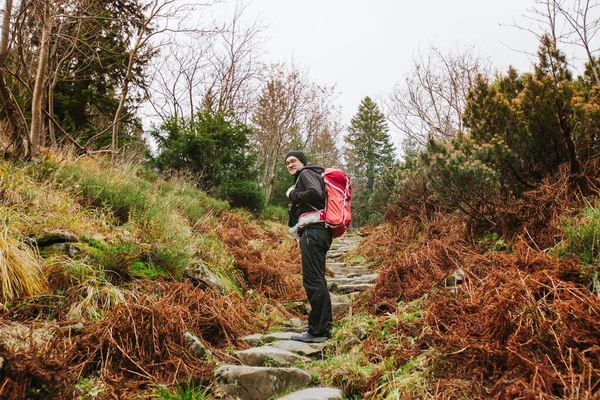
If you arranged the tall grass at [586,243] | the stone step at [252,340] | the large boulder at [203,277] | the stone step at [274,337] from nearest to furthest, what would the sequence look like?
the tall grass at [586,243] → the stone step at [252,340] → the stone step at [274,337] → the large boulder at [203,277]

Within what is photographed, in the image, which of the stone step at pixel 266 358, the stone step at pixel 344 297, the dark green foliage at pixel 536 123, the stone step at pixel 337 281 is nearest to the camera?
the stone step at pixel 266 358

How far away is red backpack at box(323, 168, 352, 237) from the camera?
11.4ft

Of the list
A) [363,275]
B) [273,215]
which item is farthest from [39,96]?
[273,215]

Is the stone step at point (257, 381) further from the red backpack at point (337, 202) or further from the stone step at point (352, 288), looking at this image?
the stone step at point (352, 288)

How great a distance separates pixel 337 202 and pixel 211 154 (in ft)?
27.5

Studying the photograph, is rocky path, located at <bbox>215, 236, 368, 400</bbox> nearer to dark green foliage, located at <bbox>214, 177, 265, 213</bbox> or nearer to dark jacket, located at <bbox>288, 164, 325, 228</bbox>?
dark jacket, located at <bbox>288, 164, 325, 228</bbox>

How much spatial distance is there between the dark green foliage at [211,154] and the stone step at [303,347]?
8.10 metres

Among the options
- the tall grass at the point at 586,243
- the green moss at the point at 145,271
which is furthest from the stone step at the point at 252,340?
the tall grass at the point at 586,243

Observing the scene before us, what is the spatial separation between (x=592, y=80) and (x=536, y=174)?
1.88 meters

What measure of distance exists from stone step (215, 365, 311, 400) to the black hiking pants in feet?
3.18

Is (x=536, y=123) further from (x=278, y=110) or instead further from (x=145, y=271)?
(x=278, y=110)

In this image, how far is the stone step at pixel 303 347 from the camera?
3014 millimetres

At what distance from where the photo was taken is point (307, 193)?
350 cm

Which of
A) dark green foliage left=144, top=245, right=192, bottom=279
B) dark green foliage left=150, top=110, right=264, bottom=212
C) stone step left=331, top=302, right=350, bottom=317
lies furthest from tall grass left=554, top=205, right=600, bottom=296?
dark green foliage left=150, top=110, right=264, bottom=212
